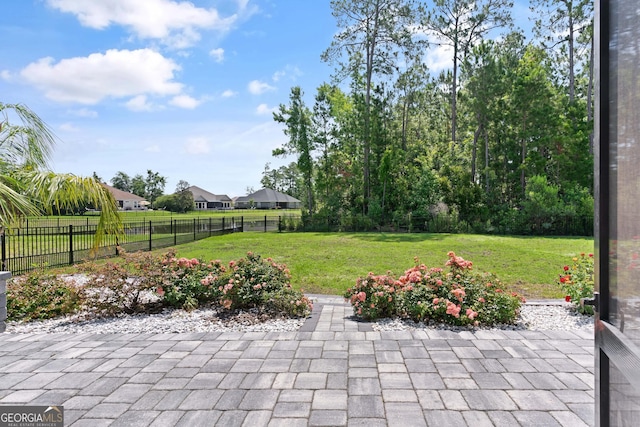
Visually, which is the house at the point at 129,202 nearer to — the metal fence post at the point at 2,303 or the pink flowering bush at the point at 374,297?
the metal fence post at the point at 2,303

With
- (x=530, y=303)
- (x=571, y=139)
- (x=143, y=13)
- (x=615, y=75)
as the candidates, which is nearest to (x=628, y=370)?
(x=615, y=75)

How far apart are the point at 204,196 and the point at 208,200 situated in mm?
968

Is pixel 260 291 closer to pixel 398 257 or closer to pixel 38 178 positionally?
pixel 38 178

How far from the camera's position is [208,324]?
4.05 metres

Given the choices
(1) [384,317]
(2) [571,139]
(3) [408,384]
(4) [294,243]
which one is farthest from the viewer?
(2) [571,139]

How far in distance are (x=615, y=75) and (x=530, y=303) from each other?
4340 mm

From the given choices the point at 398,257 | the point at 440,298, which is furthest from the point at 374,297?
the point at 398,257

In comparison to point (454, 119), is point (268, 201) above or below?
below

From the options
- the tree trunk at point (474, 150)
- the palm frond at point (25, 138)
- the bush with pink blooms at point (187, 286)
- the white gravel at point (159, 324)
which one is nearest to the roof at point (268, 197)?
the tree trunk at point (474, 150)

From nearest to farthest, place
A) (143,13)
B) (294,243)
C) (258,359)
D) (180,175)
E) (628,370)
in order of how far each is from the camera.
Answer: (628,370) < (258,359) < (143,13) < (294,243) < (180,175)

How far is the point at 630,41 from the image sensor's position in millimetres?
1170

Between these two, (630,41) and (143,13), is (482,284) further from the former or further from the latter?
(143,13)

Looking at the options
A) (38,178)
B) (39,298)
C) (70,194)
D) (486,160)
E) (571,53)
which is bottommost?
(39,298)

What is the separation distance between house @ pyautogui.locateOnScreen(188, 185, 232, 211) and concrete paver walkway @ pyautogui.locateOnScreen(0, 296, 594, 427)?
59.7 metres
